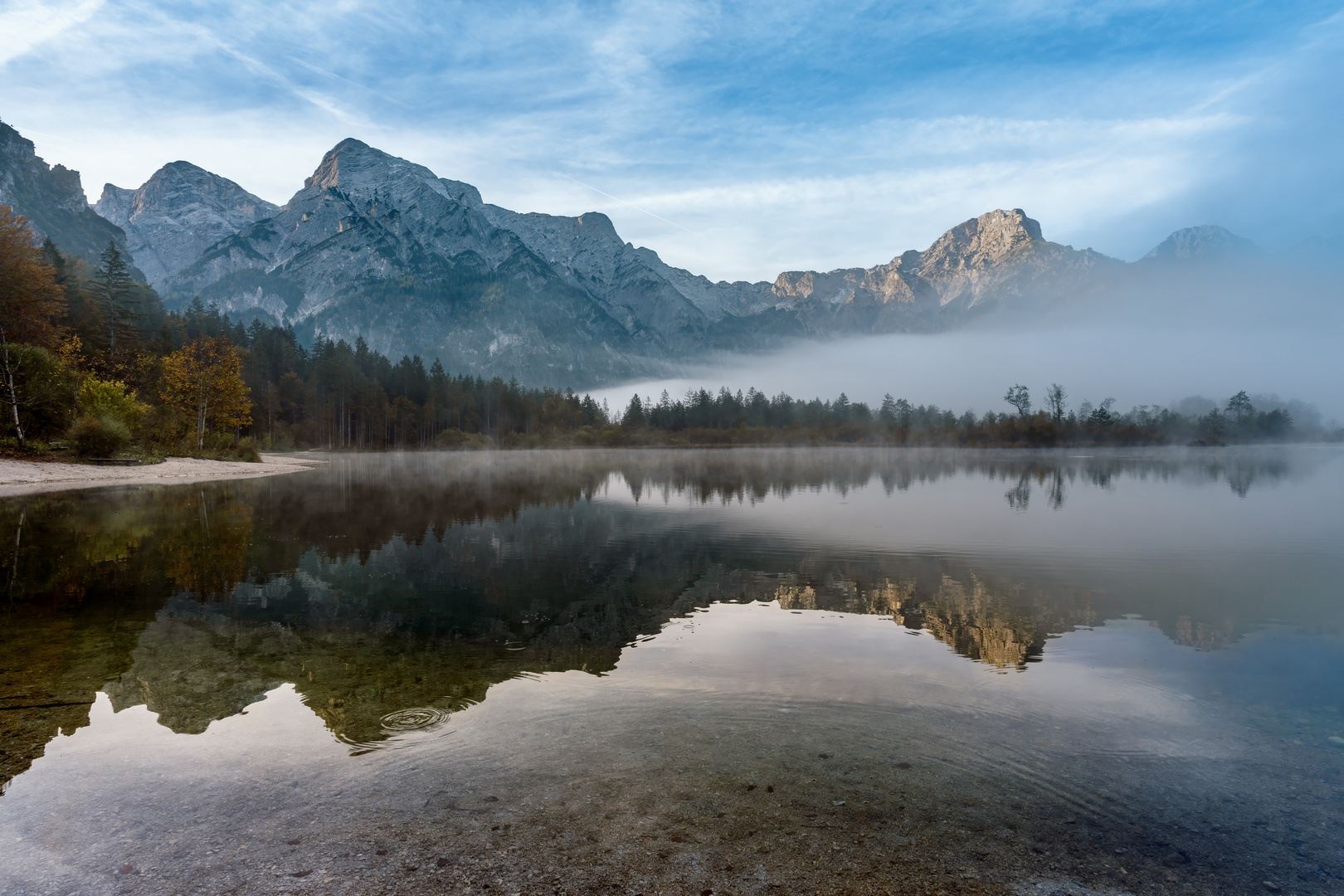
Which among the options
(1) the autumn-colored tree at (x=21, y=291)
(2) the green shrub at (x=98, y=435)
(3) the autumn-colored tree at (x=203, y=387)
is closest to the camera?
(2) the green shrub at (x=98, y=435)

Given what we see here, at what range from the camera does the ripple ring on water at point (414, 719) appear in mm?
7945

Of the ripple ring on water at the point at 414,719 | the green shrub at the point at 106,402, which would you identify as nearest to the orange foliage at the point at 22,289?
the green shrub at the point at 106,402

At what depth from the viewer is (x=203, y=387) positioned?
77500 mm

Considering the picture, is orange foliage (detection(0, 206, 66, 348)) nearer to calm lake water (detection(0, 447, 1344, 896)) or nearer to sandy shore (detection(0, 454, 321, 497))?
sandy shore (detection(0, 454, 321, 497))

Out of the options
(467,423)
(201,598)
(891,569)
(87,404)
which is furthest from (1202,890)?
(467,423)

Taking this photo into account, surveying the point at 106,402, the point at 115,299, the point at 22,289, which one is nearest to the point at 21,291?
the point at 22,289

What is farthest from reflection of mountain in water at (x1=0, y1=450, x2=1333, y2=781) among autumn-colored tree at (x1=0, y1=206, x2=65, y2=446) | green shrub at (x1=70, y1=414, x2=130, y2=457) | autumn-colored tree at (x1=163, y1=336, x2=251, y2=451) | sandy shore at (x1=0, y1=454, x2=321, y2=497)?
autumn-colored tree at (x1=163, y1=336, x2=251, y2=451)

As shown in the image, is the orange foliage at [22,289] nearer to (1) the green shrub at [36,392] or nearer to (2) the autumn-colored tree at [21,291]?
(2) the autumn-colored tree at [21,291]

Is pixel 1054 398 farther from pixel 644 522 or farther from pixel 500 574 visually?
pixel 500 574

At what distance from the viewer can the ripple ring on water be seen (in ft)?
26.1

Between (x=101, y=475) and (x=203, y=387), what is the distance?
3074 cm

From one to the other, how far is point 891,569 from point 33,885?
18118 millimetres

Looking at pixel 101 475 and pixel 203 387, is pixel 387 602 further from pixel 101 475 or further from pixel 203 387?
pixel 203 387

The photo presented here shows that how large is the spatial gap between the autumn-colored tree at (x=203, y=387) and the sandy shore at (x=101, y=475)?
13.1 meters
